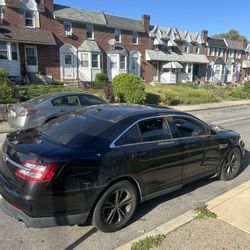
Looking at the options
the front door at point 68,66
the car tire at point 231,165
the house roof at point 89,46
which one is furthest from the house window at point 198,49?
the car tire at point 231,165

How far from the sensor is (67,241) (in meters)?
3.54

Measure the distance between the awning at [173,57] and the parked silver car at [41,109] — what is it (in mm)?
26624

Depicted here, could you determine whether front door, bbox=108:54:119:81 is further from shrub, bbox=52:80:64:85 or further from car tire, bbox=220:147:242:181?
car tire, bbox=220:147:242:181

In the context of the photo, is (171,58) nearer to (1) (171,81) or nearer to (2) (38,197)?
(1) (171,81)

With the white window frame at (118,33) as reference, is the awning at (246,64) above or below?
below

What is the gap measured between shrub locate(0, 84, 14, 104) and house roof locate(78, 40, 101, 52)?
15.0m

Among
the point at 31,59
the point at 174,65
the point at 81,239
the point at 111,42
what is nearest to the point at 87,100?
the point at 81,239

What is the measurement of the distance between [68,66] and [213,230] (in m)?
25.3

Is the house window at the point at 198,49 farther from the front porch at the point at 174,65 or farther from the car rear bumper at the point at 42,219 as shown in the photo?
the car rear bumper at the point at 42,219

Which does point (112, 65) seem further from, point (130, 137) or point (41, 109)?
point (130, 137)

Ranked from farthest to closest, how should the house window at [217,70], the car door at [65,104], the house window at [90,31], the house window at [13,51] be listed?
the house window at [217,70]
the house window at [90,31]
the house window at [13,51]
the car door at [65,104]

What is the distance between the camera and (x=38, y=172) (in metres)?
3.21

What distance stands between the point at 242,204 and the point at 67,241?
2782 millimetres

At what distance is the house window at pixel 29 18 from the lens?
24.4 metres
